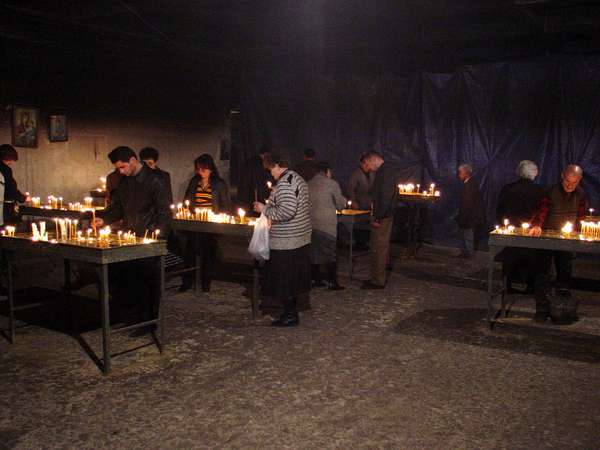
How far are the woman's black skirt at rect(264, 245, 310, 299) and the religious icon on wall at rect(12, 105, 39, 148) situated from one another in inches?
253

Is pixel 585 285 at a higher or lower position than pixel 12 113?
lower

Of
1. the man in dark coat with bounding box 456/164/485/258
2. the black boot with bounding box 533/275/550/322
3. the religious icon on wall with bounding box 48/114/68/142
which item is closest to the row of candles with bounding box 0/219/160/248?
the black boot with bounding box 533/275/550/322

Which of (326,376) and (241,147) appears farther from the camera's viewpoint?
(241,147)

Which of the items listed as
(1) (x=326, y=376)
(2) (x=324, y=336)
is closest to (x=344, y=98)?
(2) (x=324, y=336)

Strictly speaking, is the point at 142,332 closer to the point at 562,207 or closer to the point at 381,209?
the point at 381,209

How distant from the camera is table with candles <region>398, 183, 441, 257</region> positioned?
1196cm

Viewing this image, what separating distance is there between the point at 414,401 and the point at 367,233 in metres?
8.91

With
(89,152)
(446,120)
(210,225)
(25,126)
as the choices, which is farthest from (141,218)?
(446,120)

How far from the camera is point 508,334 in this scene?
267 inches

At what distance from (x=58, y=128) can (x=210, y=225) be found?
550 cm

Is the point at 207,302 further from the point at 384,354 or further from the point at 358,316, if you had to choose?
the point at 384,354

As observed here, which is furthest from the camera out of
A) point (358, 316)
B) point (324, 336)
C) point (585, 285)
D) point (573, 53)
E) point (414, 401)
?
point (573, 53)

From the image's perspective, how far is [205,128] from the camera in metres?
15.2

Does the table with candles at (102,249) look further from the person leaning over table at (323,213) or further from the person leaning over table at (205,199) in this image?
the person leaning over table at (323,213)
